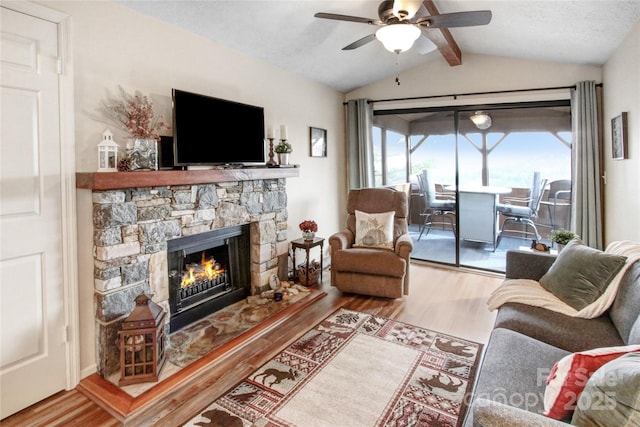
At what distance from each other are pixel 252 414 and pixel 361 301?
1.89 m

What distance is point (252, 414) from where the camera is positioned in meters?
2.02

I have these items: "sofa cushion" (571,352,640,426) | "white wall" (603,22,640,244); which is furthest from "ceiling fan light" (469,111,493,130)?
"sofa cushion" (571,352,640,426)

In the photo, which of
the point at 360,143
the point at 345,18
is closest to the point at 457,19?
the point at 345,18

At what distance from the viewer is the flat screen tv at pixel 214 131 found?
274 cm

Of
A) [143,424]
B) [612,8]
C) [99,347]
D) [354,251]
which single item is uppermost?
[612,8]

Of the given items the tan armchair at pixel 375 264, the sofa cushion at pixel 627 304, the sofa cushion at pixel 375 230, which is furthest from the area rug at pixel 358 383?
the sofa cushion at pixel 375 230

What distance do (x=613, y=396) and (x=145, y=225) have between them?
2.64 m

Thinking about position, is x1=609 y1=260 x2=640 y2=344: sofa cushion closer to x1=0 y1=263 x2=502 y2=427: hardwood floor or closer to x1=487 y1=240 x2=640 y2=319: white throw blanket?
x1=487 y1=240 x2=640 y2=319: white throw blanket

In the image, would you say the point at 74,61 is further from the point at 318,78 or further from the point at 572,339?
the point at 572,339

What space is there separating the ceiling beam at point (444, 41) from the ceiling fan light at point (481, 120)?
697mm

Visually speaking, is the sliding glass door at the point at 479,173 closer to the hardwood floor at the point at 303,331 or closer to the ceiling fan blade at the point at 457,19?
the hardwood floor at the point at 303,331

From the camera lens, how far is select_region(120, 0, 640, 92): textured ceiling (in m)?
2.69

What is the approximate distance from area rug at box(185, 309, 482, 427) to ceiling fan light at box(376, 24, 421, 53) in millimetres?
2237

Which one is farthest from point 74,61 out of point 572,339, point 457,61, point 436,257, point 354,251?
point 436,257
